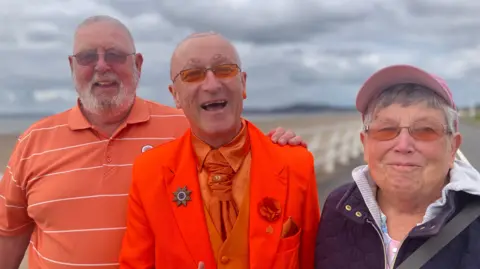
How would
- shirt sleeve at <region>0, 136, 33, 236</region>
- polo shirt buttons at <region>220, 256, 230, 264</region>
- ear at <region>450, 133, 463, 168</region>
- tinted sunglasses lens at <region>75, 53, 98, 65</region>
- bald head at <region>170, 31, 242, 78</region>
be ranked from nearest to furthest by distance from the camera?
ear at <region>450, 133, 463, 168</region>, polo shirt buttons at <region>220, 256, 230, 264</region>, bald head at <region>170, 31, 242, 78</region>, tinted sunglasses lens at <region>75, 53, 98, 65</region>, shirt sleeve at <region>0, 136, 33, 236</region>

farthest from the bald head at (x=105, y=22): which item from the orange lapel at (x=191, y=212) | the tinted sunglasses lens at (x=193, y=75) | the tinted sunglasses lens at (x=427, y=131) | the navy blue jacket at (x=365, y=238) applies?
the tinted sunglasses lens at (x=427, y=131)

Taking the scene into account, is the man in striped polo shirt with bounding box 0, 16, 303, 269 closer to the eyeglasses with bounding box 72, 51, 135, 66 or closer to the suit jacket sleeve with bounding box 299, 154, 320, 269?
the eyeglasses with bounding box 72, 51, 135, 66

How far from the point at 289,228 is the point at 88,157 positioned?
1.26m

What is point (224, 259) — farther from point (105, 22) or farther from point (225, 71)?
point (105, 22)

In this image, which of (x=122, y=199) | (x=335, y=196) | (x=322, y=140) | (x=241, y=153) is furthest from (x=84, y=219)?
(x=322, y=140)

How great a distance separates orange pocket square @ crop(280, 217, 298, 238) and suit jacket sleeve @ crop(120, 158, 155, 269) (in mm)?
635

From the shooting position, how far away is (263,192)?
8.46ft

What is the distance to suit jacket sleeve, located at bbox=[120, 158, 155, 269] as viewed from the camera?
2.60 m

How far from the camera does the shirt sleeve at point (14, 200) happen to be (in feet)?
10.7

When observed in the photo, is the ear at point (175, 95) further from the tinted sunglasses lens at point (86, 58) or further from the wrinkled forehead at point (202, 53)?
the tinted sunglasses lens at point (86, 58)

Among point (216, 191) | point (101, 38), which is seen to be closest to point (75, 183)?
point (101, 38)

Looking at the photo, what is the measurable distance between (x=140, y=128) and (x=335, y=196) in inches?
50.3

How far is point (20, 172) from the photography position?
326 centimetres

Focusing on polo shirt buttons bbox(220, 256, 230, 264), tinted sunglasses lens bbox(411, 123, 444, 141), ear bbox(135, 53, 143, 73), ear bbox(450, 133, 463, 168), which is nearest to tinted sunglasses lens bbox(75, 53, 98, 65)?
ear bbox(135, 53, 143, 73)
